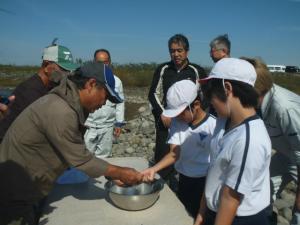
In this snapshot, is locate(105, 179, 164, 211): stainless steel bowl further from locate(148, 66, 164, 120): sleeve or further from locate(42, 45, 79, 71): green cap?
locate(148, 66, 164, 120): sleeve

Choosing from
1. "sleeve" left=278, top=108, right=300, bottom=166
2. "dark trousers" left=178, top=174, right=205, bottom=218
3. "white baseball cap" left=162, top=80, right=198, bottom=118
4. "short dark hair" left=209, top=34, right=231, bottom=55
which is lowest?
"dark trousers" left=178, top=174, right=205, bottom=218

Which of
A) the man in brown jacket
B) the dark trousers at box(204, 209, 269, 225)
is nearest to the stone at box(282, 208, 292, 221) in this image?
the dark trousers at box(204, 209, 269, 225)

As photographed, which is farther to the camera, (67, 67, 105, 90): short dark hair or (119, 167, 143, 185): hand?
(119, 167, 143, 185): hand

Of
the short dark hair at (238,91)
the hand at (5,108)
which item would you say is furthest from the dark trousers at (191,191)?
the hand at (5,108)

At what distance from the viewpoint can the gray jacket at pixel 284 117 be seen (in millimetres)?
2594

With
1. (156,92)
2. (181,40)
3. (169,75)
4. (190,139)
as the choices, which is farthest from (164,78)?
(190,139)

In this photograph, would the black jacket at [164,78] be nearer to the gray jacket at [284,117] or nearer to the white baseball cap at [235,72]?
the gray jacket at [284,117]

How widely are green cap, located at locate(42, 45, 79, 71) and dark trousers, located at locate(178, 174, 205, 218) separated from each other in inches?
59.6

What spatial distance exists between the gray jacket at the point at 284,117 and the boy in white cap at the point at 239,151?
2.60ft

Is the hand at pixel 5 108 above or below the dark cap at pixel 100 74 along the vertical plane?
below

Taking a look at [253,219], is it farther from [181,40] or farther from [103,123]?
[103,123]

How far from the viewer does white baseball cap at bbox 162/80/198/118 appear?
2631mm

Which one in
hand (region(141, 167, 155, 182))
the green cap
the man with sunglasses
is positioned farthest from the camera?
the green cap

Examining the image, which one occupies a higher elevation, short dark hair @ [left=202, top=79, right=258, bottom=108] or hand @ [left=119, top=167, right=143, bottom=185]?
short dark hair @ [left=202, top=79, right=258, bottom=108]
